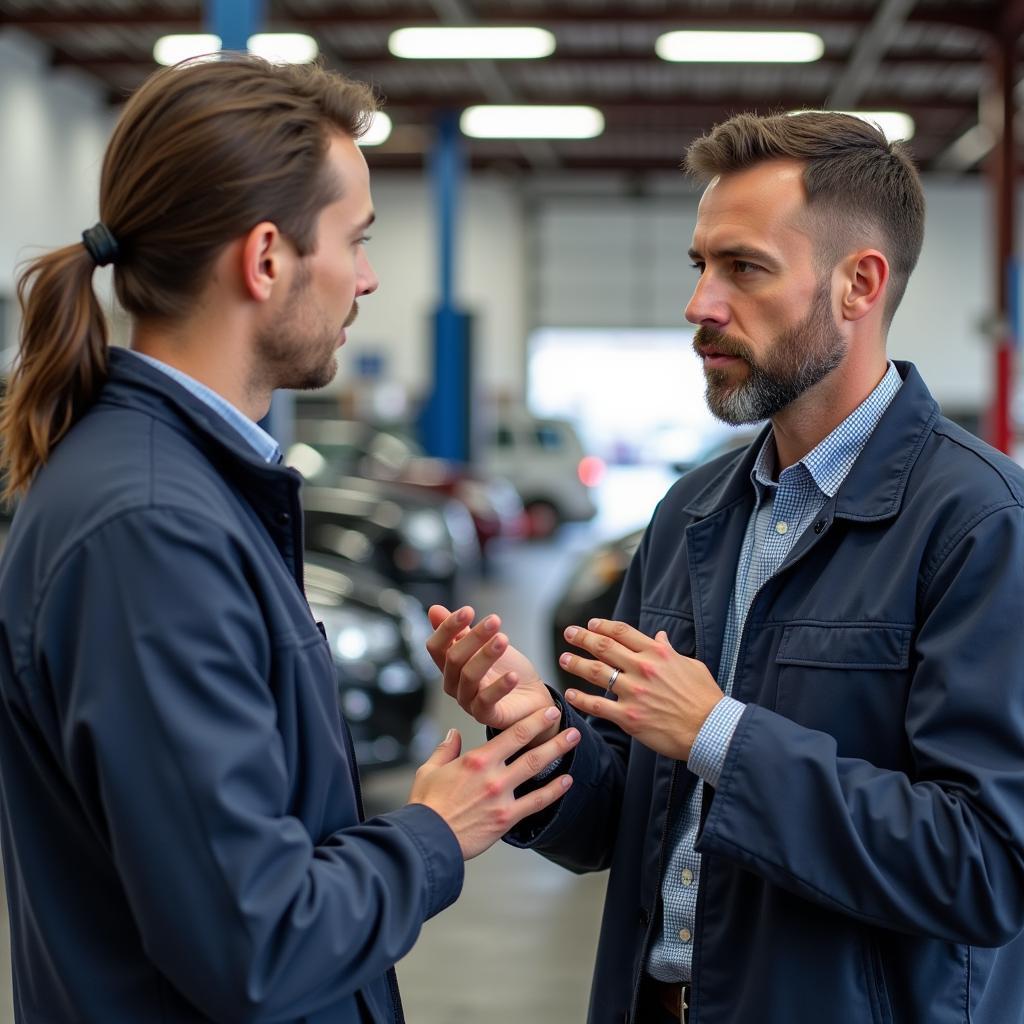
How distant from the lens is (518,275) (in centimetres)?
2205

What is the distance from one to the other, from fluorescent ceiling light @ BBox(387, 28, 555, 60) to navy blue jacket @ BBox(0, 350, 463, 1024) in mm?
11410

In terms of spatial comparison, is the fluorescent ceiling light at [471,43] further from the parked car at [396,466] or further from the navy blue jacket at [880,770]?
the navy blue jacket at [880,770]

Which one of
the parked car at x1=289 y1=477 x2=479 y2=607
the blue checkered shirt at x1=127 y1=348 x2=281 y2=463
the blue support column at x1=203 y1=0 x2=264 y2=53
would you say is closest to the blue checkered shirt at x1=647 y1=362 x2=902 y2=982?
the blue checkered shirt at x1=127 y1=348 x2=281 y2=463

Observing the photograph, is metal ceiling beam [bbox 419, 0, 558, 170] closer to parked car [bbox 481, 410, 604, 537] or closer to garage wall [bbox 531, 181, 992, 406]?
garage wall [bbox 531, 181, 992, 406]

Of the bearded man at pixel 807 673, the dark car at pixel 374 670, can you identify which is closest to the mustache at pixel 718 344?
the bearded man at pixel 807 673

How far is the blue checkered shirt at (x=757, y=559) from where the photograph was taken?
179cm

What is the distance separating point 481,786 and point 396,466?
36.0ft

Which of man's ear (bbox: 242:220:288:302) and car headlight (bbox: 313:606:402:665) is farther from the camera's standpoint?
car headlight (bbox: 313:606:402:665)

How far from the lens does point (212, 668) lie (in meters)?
1.23

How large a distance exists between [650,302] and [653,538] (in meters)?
20.5

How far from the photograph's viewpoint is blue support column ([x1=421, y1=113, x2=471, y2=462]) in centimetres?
1447

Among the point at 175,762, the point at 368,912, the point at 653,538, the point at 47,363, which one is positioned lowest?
the point at 368,912

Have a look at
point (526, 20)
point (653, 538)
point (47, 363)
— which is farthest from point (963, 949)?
point (526, 20)

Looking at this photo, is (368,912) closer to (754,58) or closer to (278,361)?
(278,361)
